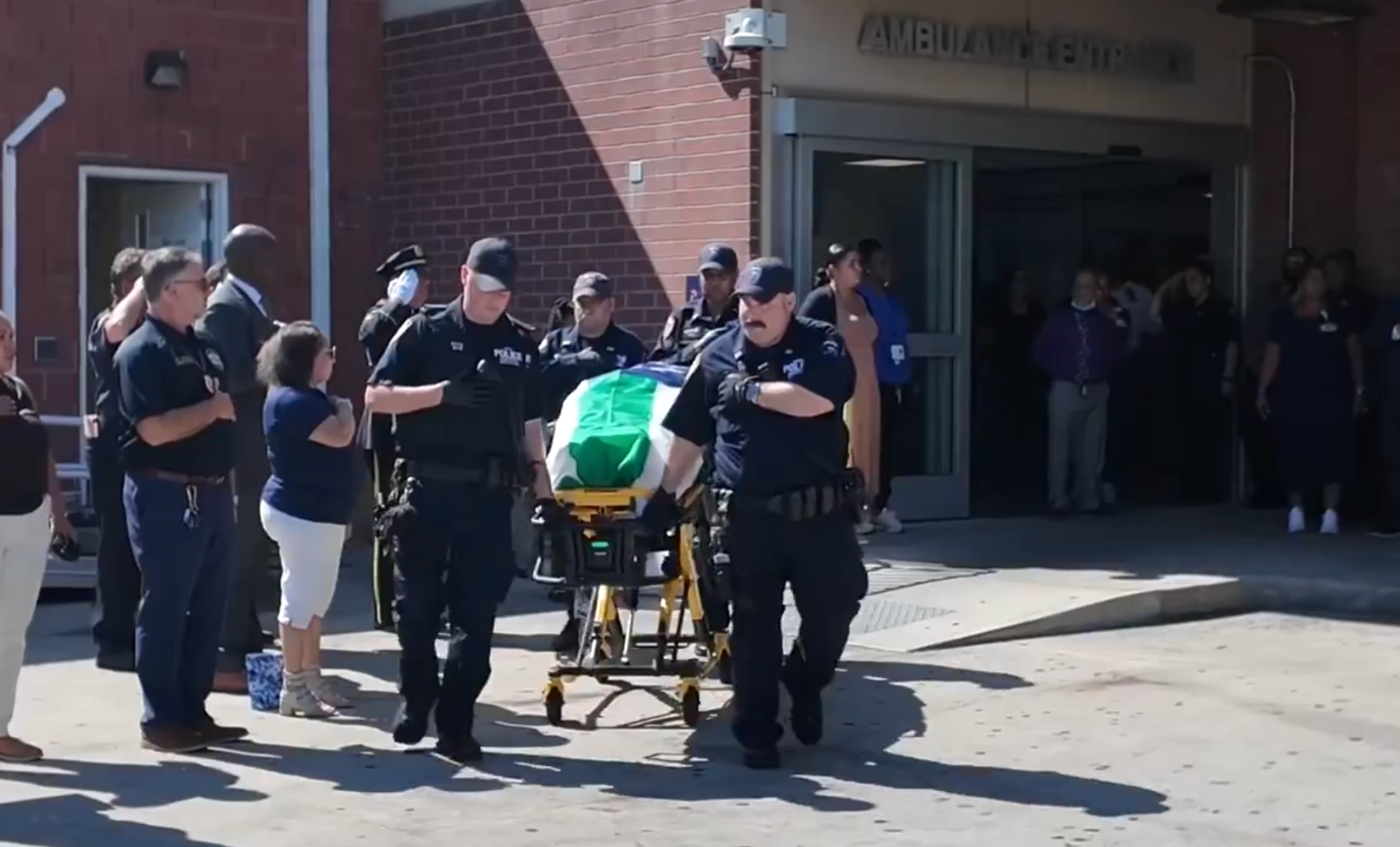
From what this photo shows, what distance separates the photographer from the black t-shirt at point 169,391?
7.72 m

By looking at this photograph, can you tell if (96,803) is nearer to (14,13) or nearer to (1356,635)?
(1356,635)

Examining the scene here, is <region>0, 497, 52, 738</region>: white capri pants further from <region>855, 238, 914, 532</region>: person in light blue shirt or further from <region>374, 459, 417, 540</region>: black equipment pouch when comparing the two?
<region>855, 238, 914, 532</region>: person in light blue shirt

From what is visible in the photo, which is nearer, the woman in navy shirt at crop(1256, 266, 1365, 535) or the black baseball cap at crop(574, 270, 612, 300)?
the black baseball cap at crop(574, 270, 612, 300)

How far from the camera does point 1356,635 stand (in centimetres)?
1072

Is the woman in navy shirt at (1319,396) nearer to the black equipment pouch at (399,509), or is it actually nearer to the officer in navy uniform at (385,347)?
the officer in navy uniform at (385,347)

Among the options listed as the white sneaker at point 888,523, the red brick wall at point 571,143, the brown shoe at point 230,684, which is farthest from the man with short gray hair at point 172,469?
the white sneaker at point 888,523

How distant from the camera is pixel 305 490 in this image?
8594 millimetres

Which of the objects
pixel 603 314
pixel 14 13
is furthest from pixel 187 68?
pixel 603 314

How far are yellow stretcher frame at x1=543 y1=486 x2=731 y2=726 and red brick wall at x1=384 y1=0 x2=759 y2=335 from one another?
421cm

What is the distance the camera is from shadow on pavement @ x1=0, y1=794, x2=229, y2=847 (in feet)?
22.1

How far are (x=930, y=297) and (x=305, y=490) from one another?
21.1 ft

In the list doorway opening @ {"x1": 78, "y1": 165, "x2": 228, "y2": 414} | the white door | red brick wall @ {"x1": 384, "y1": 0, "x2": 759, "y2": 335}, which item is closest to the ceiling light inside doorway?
red brick wall @ {"x1": 384, "y1": 0, "x2": 759, "y2": 335}

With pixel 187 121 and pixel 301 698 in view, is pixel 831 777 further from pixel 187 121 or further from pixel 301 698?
pixel 187 121

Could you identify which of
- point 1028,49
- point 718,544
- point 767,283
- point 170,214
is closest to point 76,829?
point 718,544
